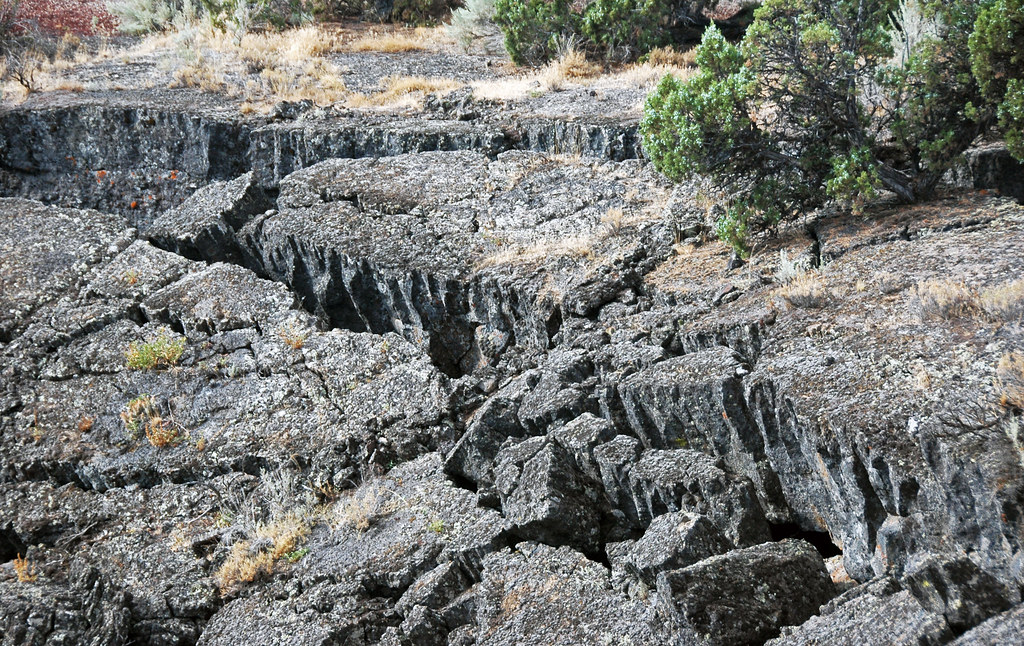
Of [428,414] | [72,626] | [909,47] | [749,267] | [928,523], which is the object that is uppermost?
[909,47]

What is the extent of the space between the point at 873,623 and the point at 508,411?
370 cm

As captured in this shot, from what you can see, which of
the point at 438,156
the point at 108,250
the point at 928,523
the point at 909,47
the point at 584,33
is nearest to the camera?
the point at 928,523

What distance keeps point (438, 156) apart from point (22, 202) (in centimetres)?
608

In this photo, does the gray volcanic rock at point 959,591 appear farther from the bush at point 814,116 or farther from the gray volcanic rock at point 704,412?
the bush at point 814,116

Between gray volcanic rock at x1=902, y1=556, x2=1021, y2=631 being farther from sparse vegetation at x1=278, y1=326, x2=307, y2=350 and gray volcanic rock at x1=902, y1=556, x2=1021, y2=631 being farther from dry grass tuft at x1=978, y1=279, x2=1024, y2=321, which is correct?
sparse vegetation at x1=278, y1=326, x2=307, y2=350

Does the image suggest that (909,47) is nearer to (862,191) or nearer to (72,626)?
(862,191)

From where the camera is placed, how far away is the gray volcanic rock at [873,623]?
390 centimetres

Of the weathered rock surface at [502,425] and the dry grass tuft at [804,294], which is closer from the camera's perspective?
the weathered rock surface at [502,425]

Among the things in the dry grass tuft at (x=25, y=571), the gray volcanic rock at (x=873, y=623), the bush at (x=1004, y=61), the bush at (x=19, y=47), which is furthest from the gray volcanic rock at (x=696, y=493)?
the bush at (x=19, y=47)

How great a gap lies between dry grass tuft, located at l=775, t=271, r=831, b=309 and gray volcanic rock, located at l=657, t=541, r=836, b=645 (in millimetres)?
2312

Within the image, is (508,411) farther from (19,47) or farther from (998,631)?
(19,47)

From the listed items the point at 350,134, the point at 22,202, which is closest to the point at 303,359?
the point at 350,134

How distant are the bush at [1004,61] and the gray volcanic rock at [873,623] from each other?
4.98 metres

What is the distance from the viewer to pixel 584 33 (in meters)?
16.4
